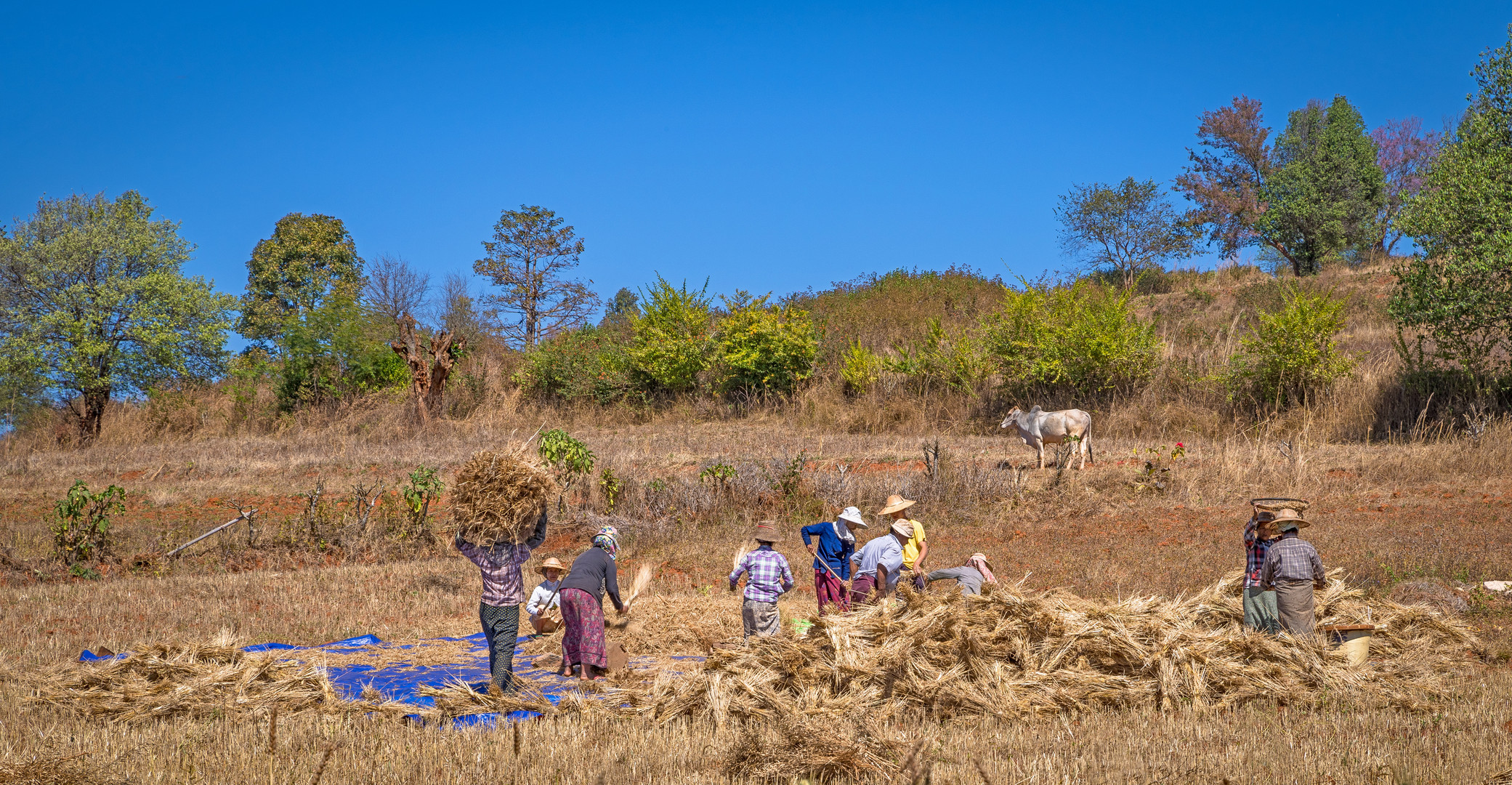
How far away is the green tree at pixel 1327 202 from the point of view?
126 feet

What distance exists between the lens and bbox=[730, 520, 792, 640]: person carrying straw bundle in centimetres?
843

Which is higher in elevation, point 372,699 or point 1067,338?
point 1067,338

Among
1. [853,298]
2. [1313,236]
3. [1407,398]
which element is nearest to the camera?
[1407,398]

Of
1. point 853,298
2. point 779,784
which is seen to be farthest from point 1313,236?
point 779,784

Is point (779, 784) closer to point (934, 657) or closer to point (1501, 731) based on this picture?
point (934, 657)

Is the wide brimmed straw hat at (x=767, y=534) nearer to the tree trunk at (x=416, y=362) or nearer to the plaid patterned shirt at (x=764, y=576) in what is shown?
the plaid patterned shirt at (x=764, y=576)

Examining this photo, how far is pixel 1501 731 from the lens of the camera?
6059mm

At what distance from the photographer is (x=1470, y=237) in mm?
18984

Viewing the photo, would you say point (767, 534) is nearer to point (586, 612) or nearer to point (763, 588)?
point (763, 588)

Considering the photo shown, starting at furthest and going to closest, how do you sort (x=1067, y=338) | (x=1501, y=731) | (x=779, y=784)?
1. (x=1067, y=338)
2. (x=1501, y=731)
3. (x=779, y=784)

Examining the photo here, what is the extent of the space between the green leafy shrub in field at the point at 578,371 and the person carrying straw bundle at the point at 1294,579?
980 inches

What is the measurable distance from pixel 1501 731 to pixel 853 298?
30.1m

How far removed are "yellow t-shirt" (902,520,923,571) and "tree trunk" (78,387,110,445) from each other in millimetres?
31453

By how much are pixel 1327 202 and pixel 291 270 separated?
44744 mm
